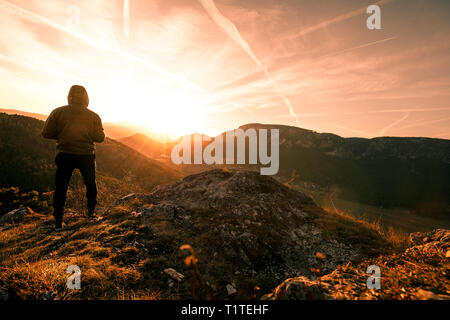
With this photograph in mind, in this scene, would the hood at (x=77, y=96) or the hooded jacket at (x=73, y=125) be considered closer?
the hooded jacket at (x=73, y=125)

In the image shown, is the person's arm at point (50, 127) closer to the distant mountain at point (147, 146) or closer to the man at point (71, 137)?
the man at point (71, 137)

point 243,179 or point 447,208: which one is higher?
point 243,179

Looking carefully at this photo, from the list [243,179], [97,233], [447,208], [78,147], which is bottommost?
[447,208]

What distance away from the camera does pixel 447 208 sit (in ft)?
92.5

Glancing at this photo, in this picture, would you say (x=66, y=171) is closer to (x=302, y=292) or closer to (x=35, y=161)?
(x=302, y=292)

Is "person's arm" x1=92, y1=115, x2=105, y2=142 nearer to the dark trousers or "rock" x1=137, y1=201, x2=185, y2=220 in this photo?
the dark trousers

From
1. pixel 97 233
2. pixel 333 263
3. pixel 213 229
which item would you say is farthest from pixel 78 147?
pixel 333 263

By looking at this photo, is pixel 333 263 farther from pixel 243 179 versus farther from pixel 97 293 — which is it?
pixel 97 293

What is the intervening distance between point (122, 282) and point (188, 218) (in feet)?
8.54

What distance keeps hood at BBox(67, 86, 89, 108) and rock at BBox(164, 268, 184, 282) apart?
443cm

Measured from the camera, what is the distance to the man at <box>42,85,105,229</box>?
425 cm

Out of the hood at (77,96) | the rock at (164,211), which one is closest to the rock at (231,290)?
the rock at (164,211)

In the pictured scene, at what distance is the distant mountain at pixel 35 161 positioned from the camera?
9711 mm

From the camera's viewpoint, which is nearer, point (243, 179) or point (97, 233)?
point (97, 233)
